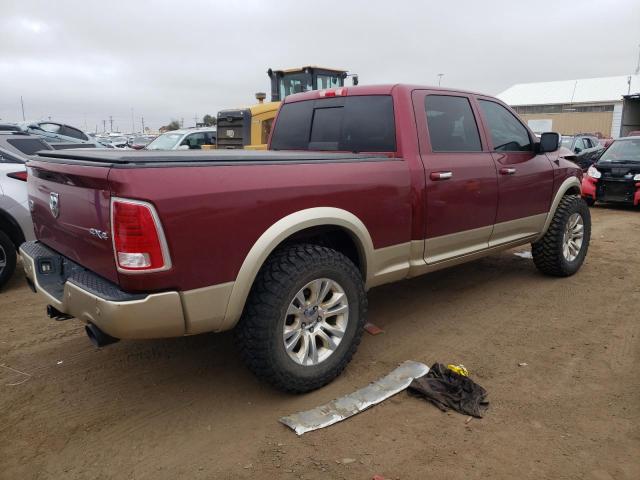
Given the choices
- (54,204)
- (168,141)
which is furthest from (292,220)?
(168,141)

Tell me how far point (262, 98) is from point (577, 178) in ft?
23.3

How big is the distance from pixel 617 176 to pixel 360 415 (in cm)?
997

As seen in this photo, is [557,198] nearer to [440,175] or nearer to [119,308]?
[440,175]

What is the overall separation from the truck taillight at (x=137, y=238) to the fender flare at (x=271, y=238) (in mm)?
435

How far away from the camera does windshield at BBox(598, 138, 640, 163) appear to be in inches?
420

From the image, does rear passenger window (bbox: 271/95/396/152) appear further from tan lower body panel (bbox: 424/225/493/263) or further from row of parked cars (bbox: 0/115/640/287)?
row of parked cars (bbox: 0/115/640/287)

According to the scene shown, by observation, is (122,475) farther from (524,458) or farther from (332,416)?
(524,458)

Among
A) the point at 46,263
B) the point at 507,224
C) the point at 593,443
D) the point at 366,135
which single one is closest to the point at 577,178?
the point at 507,224

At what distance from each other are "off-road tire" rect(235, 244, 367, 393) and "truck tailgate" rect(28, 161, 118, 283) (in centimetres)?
77

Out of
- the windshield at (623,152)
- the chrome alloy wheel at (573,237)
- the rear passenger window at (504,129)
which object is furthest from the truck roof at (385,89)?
the windshield at (623,152)

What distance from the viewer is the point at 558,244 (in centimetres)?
529

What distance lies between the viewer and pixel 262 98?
10.9 m

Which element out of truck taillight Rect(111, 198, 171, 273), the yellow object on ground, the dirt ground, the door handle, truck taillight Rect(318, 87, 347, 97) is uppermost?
truck taillight Rect(318, 87, 347, 97)

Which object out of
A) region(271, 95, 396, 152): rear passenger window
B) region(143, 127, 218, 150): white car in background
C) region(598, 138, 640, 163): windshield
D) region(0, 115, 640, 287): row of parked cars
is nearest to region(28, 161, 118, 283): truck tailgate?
region(0, 115, 640, 287): row of parked cars
